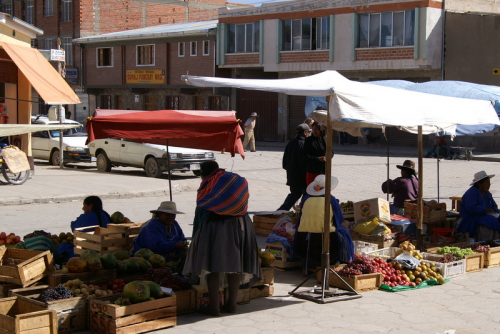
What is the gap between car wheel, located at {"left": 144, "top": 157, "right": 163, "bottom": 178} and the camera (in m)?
19.4

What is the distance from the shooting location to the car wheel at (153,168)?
19.4 m

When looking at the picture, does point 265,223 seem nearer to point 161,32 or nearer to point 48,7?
point 161,32

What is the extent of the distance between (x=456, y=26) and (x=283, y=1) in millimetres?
A: 9765

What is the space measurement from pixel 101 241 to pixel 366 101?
11.3 feet

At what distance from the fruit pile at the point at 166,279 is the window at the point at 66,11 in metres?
45.1

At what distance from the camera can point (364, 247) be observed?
29.7 feet

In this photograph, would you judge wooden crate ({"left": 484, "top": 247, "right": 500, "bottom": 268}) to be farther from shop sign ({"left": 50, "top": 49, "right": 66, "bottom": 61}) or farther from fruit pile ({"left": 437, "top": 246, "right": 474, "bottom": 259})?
shop sign ({"left": 50, "top": 49, "right": 66, "bottom": 61})

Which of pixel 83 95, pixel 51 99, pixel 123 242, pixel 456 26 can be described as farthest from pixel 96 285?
pixel 83 95

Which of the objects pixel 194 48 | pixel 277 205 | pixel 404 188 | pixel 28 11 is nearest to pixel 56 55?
pixel 277 205

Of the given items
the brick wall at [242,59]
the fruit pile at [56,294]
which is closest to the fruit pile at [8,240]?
the fruit pile at [56,294]

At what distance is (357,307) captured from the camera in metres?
6.99

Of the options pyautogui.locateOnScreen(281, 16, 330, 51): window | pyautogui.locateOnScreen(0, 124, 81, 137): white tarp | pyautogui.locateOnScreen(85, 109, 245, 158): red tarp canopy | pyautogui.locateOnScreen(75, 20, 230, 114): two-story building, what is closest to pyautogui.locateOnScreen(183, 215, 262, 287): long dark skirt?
pyautogui.locateOnScreen(85, 109, 245, 158): red tarp canopy

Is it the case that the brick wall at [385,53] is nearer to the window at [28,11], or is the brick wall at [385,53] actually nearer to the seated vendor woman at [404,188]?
the seated vendor woman at [404,188]

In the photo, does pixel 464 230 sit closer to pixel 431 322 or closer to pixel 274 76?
pixel 431 322
